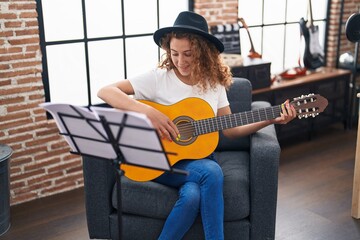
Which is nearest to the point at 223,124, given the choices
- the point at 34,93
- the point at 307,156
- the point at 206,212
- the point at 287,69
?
the point at 206,212

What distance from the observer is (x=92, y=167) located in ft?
8.75

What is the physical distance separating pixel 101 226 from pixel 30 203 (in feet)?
3.33

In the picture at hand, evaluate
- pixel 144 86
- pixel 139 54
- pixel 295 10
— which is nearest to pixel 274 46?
pixel 295 10

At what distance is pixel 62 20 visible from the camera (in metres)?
3.55

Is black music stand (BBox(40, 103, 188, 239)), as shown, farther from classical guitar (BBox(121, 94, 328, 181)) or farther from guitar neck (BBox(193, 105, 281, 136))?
guitar neck (BBox(193, 105, 281, 136))

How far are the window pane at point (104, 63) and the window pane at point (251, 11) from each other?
1349 mm

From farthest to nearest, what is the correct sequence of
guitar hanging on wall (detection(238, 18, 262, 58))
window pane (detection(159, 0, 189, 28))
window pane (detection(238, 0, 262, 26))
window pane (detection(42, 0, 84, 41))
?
window pane (detection(238, 0, 262, 26))
guitar hanging on wall (detection(238, 18, 262, 58))
window pane (detection(159, 0, 189, 28))
window pane (detection(42, 0, 84, 41))

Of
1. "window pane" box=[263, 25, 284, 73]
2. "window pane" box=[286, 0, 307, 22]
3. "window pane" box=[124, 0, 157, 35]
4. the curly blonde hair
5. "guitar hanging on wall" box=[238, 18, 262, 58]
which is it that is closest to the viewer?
the curly blonde hair

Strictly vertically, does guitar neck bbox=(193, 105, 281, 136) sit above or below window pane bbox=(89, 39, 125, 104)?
below

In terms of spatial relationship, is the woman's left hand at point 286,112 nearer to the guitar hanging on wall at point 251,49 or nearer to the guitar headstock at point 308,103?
the guitar headstock at point 308,103

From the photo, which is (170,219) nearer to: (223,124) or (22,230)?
(223,124)

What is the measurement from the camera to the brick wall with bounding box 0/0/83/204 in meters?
3.25

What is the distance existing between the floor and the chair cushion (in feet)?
1.86

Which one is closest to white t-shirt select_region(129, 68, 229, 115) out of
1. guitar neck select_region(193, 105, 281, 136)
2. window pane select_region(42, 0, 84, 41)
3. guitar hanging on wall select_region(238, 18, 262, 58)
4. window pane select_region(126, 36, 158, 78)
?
guitar neck select_region(193, 105, 281, 136)
